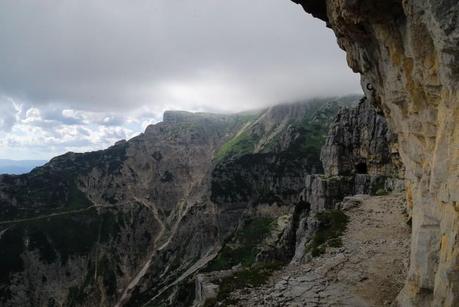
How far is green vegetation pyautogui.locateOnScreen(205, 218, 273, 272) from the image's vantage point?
13275 centimetres

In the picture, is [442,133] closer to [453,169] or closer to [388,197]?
[453,169]

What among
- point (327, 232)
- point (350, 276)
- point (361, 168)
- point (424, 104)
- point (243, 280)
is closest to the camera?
point (424, 104)

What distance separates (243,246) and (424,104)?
131 m

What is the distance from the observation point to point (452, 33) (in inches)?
473

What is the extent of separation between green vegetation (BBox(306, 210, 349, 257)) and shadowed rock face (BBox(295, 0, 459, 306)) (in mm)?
14997

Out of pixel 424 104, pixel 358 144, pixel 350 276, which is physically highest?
pixel 424 104

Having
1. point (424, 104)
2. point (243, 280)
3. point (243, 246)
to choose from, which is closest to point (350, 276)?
point (243, 280)

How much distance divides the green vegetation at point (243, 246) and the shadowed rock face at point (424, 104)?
110858 mm

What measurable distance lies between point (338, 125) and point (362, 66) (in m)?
75.5

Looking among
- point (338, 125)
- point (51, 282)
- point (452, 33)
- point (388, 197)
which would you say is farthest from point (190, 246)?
point (452, 33)

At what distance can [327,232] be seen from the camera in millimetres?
39031

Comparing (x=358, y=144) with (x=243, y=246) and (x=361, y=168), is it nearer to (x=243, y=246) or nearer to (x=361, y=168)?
(x=361, y=168)

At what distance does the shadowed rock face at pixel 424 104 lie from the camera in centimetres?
1324

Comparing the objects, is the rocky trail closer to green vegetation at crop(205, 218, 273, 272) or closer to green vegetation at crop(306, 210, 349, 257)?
green vegetation at crop(306, 210, 349, 257)
